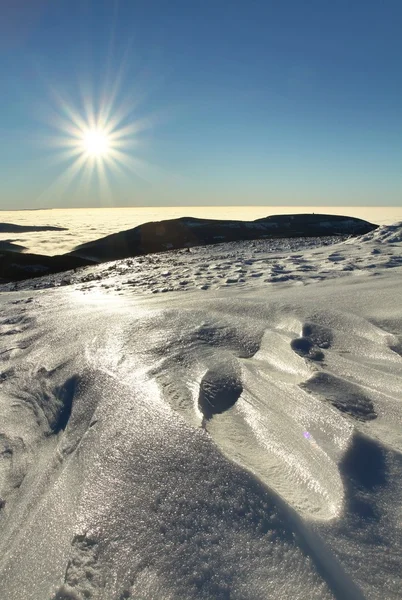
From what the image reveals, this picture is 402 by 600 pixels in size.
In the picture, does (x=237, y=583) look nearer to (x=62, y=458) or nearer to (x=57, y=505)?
(x=57, y=505)

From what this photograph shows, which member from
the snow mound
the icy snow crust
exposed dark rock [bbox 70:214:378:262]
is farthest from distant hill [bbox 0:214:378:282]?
the icy snow crust

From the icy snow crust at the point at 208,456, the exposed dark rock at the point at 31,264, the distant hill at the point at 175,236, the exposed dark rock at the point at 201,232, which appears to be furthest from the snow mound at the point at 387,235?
the exposed dark rock at the point at 201,232

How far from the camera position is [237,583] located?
1.11m

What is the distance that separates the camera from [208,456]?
5.45ft

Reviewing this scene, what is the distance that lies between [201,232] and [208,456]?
24.4 metres

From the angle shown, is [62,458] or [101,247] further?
[101,247]

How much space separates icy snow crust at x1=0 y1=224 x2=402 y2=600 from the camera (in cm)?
118

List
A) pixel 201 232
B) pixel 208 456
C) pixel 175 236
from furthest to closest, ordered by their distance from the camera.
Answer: pixel 201 232 < pixel 175 236 < pixel 208 456

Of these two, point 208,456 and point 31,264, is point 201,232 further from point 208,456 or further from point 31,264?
point 208,456

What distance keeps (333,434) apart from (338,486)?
14.6 inches

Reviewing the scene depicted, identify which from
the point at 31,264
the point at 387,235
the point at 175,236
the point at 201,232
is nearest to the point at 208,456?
the point at 387,235

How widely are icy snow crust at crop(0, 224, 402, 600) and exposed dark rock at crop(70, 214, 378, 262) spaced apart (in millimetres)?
18414

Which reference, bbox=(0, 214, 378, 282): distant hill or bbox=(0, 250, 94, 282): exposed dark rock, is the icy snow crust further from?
bbox=(0, 214, 378, 282): distant hill

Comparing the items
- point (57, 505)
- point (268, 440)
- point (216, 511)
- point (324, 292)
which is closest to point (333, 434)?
point (268, 440)
